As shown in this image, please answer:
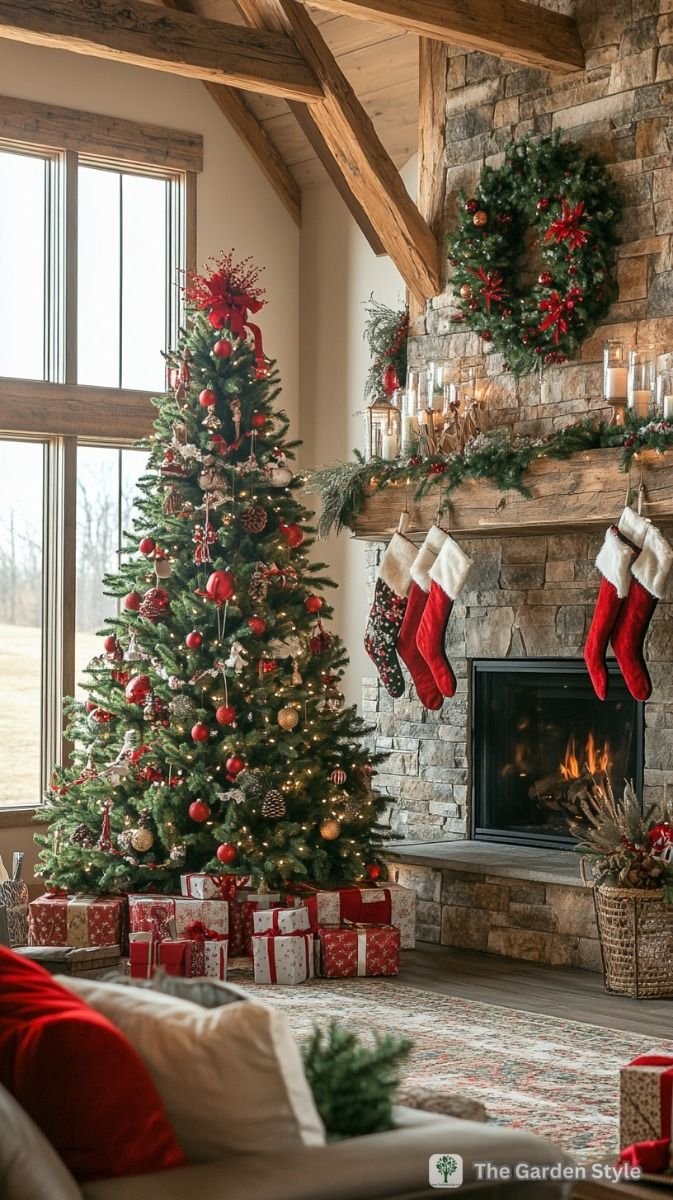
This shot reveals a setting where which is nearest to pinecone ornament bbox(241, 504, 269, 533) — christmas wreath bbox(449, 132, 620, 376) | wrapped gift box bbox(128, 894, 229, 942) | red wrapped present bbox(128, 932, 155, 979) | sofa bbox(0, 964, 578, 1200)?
christmas wreath bbox(449, 132, 620, 376)

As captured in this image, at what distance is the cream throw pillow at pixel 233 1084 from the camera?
6.37ft

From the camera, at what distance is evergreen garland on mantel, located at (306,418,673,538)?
5.68m

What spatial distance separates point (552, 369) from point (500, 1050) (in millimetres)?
2926

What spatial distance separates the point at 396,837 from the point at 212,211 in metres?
3.85

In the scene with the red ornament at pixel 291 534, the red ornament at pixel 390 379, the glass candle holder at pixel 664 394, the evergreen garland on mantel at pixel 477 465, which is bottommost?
the red ornament at pixel 291 534

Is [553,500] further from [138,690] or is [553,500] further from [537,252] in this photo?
[138,690]

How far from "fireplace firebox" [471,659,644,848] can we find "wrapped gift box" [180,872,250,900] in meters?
1.49

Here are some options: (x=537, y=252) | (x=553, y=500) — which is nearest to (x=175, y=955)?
(x=553, y=500)

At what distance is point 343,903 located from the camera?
595 cm

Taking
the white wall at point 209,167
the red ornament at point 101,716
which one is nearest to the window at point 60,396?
the white wall at point 209,167

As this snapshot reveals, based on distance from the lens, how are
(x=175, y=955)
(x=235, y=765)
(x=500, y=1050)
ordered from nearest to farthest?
(x=500, y=1050), (x=175, y=955), (x=235, y=765)

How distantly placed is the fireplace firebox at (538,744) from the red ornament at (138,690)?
1633mm

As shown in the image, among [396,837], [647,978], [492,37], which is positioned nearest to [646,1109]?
[647,978]

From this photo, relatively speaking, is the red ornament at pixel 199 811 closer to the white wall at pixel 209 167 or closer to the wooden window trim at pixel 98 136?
the white wall at pixel 209 167
